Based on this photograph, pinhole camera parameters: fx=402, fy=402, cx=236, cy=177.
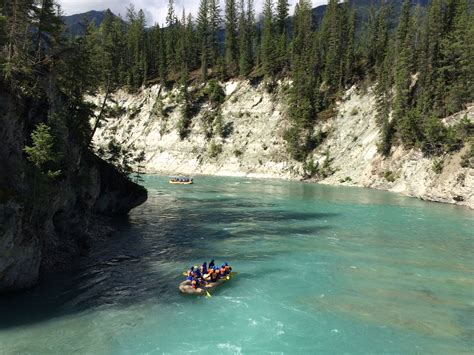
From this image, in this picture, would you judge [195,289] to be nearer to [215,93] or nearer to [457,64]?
[457,64]

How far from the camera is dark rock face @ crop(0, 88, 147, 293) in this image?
21.7m

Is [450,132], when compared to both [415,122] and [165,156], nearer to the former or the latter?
[415,122]

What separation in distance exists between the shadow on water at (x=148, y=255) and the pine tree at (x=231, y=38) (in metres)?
76.3

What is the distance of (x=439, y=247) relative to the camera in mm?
34562

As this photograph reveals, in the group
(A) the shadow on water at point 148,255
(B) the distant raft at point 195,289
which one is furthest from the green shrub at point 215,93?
(B) the distant raft at point 195,289

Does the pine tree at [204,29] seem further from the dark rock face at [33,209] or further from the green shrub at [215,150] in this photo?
the dark rock face at [33,209]

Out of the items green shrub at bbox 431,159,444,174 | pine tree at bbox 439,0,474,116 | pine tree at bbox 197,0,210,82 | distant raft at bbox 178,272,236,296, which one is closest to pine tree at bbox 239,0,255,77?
pine tree at bbox 197,0,210,82

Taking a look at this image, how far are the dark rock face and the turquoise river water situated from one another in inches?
58.5

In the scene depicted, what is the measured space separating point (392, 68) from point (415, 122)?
71.4ft

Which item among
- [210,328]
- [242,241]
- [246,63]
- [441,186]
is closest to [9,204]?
[210,328]

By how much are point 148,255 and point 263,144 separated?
70.8 meters

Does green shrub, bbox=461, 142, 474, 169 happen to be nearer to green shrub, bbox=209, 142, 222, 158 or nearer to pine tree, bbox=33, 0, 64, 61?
pine tree, bbox=33, 0, 64, 61

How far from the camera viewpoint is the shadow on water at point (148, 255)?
2231 cm

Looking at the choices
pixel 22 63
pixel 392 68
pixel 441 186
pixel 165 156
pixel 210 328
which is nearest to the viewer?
pixel 210 328
